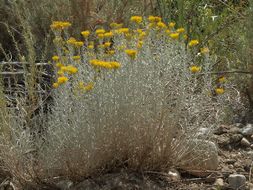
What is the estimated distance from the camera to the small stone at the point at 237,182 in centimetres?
341

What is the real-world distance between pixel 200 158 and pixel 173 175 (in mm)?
221

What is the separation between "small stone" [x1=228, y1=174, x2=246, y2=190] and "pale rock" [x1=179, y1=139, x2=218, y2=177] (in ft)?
0.55

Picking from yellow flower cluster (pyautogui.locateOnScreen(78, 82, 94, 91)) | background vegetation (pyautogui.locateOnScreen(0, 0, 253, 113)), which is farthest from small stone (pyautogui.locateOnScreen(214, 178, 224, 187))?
background vegetation (pyautogui.locateOnScreen(0, 0, 253, 113))

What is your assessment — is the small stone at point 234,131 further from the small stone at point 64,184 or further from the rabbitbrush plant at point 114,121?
the small stone at point 64,184

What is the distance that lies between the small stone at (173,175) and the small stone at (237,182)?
0.33 metres

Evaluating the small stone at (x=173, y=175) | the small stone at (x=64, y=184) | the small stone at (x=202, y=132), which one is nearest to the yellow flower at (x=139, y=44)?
the small stone at (x=202, y=132)

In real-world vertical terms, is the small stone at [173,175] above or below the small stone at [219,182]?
above

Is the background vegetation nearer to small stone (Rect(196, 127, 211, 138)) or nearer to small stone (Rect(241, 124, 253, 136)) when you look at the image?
small stone (Rect(241, 124, 253, 136))

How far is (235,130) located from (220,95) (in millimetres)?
764

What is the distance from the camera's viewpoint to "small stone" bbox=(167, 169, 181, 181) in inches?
137

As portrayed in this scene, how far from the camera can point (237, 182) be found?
3428 millimetres

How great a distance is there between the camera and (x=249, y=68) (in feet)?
16.4

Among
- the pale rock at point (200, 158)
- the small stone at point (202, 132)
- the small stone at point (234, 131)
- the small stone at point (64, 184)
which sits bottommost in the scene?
the small stone at point (64, 184)

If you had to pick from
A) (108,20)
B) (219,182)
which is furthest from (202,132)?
(108,20)
